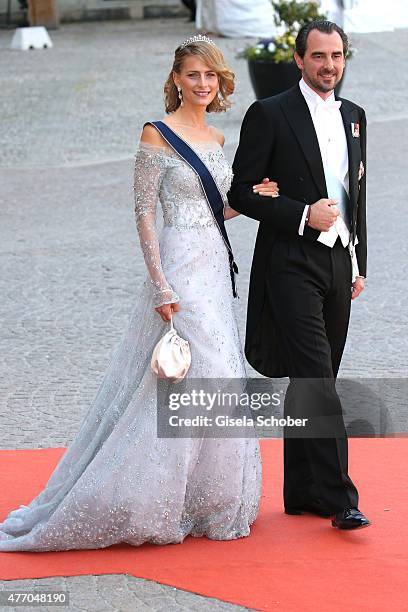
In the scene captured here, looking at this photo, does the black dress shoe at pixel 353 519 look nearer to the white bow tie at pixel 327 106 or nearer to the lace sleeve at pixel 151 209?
the lace sleeve at pixel 151 209

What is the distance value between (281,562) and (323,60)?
1866 mm

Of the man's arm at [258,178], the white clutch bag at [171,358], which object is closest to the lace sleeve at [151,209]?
the white clutch bag at [171,358]

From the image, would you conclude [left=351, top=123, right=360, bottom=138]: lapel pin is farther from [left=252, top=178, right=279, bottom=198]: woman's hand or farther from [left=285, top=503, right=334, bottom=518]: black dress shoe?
[left=285, top=503, right=334, bottom=518]: black dress shoe

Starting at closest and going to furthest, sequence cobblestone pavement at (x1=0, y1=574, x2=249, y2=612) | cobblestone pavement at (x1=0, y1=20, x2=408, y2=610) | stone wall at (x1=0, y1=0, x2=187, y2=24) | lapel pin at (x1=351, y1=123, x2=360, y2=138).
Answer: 1. cobblestone pavement at (x1=0, y1=574, x2=249, y2=612)
2. lapel pin at (x1=351, y1=123, x2=360, y2=138)
3. cobblestone pavement at (x1=0, y1=20, x2=408, y2=610)
4. stone wall at (x1=0, y1=0, x2=187, y2=24)

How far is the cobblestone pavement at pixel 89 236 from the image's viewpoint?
7273mm

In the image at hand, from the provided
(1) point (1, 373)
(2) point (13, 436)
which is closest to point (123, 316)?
(1) point (1, 373)

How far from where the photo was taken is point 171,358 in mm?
4887

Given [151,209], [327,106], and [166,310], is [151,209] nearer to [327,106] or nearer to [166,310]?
[166,310]

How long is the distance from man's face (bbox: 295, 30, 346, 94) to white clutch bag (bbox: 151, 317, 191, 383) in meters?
1.10

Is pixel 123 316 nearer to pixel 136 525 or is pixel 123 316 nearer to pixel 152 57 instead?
pixel 136 525

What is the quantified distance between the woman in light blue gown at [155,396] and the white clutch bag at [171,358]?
0.09m

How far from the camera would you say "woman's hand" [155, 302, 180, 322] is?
16.3ft

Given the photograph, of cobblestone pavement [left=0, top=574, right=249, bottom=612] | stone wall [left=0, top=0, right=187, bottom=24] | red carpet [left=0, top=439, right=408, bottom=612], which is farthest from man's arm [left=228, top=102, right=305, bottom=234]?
stone wall [left=0, top=0, right=187, bottom=24]

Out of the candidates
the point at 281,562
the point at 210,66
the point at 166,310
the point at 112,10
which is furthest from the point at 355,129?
the point at 112,10
